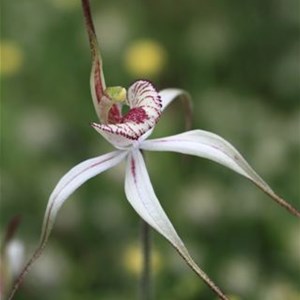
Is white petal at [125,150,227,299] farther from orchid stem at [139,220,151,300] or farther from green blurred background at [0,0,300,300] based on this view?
green blurred background at [0,0,300,300]

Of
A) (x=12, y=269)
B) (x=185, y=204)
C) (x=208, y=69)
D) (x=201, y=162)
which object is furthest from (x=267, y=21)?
(x=12, y=269)

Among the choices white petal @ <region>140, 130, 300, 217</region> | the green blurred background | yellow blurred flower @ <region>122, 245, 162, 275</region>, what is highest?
white petal @ <region>140, 130, 300, 217</region>

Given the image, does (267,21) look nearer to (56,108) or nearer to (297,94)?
(297,94)

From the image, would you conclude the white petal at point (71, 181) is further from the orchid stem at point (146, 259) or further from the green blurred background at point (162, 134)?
the green blurred background at point (162, 134)

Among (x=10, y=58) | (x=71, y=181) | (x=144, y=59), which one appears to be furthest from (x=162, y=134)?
(x=71, y=181)

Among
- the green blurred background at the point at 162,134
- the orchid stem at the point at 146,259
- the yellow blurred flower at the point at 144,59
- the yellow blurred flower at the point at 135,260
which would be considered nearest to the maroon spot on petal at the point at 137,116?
the orchid stem at the point at 146,259

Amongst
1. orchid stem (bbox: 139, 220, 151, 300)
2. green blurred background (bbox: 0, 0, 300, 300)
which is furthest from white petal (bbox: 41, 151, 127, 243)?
green blurred background (bbox: 0, 0, 300, 300)
